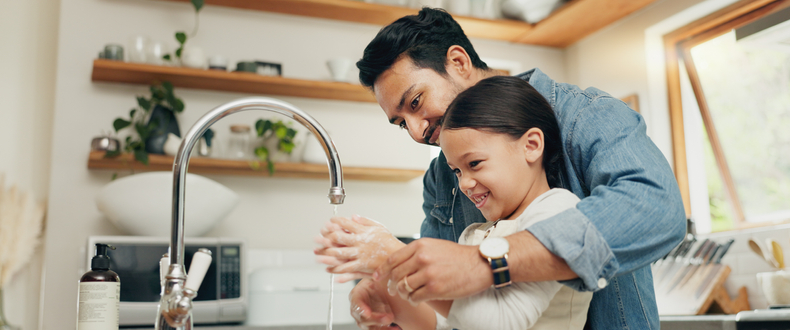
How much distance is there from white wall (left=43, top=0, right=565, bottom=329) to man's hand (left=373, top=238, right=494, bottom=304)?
232 centimetres

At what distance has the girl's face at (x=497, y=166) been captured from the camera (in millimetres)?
1030

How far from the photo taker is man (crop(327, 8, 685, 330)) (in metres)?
0.81

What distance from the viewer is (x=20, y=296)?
3041 millimetres

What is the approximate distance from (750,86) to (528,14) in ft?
3.85

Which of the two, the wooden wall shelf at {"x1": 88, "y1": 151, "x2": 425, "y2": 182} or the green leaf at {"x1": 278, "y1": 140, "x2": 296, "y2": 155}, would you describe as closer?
the wooden wall shelf at {"x1": 88, "y1": 151, "x2": 425, "y2": 182}

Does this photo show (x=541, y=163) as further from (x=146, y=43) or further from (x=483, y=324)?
(x=146, y=43)

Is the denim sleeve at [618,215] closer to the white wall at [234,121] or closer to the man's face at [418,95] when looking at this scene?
the man's face at [418,95]

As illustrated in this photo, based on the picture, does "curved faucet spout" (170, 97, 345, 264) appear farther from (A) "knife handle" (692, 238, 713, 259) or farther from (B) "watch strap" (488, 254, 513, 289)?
(A) "knife handle" (692, 238, 713, 259)

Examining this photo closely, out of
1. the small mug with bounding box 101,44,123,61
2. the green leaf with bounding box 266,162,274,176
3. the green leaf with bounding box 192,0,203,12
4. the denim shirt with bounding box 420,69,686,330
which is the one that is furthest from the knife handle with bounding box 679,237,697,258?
the small mug with bounding box 101,44,123,61

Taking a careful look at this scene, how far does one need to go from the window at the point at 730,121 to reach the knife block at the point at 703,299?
45 centimetres

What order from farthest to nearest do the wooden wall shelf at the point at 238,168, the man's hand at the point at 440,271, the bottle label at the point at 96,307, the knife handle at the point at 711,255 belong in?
the wooden wall shelf at the point at 238,168
the knife handle at the point at 711,255
the bottle label at the point at 96,307
the man's hand at the point at 440,271

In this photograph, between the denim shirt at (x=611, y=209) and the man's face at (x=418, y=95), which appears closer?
the denim shirt at (x=611, y=209)

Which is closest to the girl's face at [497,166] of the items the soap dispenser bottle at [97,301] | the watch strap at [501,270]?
the watch strap at [501,270]

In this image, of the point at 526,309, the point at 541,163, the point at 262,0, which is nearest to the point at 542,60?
the point at 262,0
